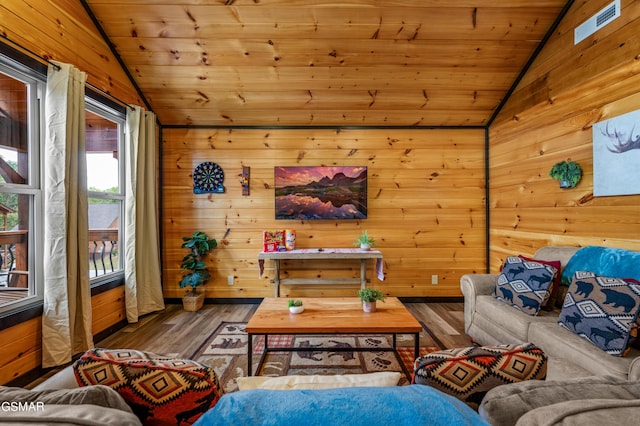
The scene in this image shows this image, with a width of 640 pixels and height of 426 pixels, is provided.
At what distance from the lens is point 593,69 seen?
2539mm

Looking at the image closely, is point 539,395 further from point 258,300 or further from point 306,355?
point 258,300

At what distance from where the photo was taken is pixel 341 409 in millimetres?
580

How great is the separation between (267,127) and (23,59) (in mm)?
2397

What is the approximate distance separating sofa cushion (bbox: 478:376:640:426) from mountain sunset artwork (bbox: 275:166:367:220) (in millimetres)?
3354

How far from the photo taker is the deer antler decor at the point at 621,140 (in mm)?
2164

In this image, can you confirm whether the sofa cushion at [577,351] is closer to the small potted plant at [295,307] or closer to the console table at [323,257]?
the small potted plant at [295,307]

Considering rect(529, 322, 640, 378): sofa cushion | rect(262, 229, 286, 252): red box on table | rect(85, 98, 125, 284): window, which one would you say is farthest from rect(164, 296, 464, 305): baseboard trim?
rect(529, 322, 640, 378): sofa cushion

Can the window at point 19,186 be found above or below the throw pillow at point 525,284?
above

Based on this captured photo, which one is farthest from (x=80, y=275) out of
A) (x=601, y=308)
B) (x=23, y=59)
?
(x=601, y=308)

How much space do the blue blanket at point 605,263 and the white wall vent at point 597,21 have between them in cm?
184

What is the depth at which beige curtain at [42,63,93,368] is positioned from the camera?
2.33 meters

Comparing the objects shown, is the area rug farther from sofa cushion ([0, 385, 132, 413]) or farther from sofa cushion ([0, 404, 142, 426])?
sofa cushion ([0, 404, 142, 426])

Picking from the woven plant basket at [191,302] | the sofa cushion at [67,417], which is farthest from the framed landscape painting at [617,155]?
the woven plant basket at [191,302]

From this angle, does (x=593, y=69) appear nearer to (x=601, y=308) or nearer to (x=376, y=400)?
(x=601, y=308)
